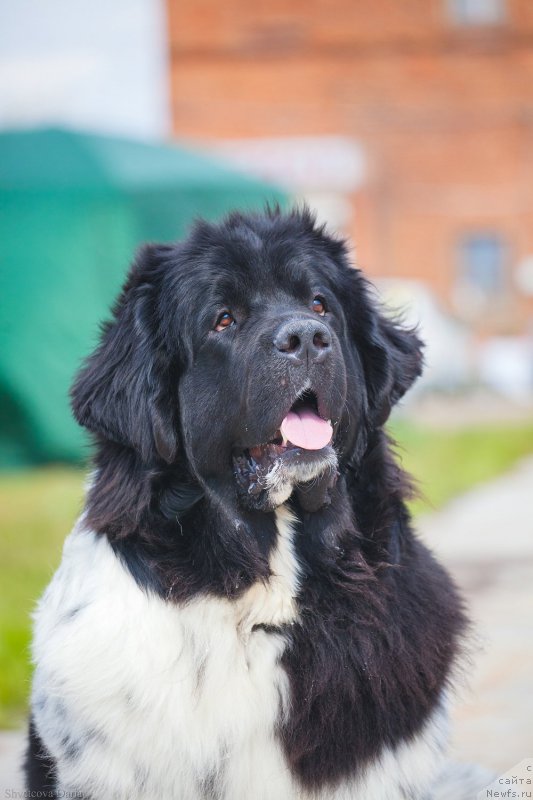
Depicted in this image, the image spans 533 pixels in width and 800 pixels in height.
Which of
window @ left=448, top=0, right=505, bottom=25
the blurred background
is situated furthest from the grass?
window @ left=448, top=0, right=505, bottom=25

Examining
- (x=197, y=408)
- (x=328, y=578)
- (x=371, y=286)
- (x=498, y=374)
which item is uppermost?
(x=371, y=286)

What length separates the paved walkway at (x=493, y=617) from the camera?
12.4 ft

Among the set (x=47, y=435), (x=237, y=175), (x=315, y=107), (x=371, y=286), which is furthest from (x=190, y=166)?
(x=315, y=107)

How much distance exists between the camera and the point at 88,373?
297 cm


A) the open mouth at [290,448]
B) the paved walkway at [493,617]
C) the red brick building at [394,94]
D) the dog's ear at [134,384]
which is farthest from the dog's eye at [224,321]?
the red brick building at [394,94]

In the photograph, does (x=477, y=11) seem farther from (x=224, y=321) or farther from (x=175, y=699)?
(x=175, y=699)

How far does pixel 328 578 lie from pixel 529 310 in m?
21.6

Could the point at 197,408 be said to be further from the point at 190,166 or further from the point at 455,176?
the point at 455,176

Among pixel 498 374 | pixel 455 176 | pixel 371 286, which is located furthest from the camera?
pixel 455 176

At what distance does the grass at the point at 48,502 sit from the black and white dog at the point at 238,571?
39 cm

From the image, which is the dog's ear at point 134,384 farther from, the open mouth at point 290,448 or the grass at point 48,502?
the grass at point 48,502

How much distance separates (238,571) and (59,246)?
817cm

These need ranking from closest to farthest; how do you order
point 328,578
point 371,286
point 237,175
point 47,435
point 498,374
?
1. point 328,578
2. point 371,286
3. point 47,435
4. point 237,175
5. point 498,374

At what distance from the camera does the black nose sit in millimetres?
2705
